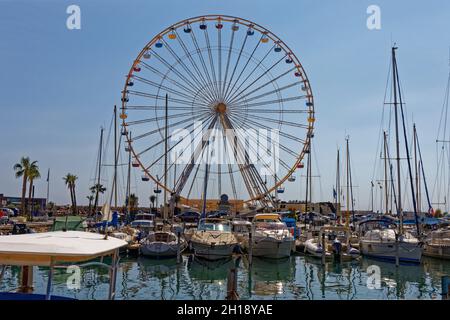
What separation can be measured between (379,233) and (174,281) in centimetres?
1668

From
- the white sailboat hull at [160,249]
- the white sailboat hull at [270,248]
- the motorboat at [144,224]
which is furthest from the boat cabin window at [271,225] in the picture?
the motorboat at [144,224]

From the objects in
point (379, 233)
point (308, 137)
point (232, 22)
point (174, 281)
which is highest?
point (232, 22)

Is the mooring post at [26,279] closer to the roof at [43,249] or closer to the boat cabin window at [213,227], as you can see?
Result: the roof at [43,249]

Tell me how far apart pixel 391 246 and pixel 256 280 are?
11.8 meters

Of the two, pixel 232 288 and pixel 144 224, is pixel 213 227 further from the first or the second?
pixel 232 288

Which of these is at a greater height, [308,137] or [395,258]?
[308,137]

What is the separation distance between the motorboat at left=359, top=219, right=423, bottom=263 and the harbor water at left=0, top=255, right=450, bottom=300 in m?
0.71

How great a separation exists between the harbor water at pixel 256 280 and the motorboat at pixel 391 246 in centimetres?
71

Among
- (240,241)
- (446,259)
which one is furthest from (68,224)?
(446,259)

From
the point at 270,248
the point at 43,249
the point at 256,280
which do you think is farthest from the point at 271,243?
the point at 43,249

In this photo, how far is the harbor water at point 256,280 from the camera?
68.4 ft
